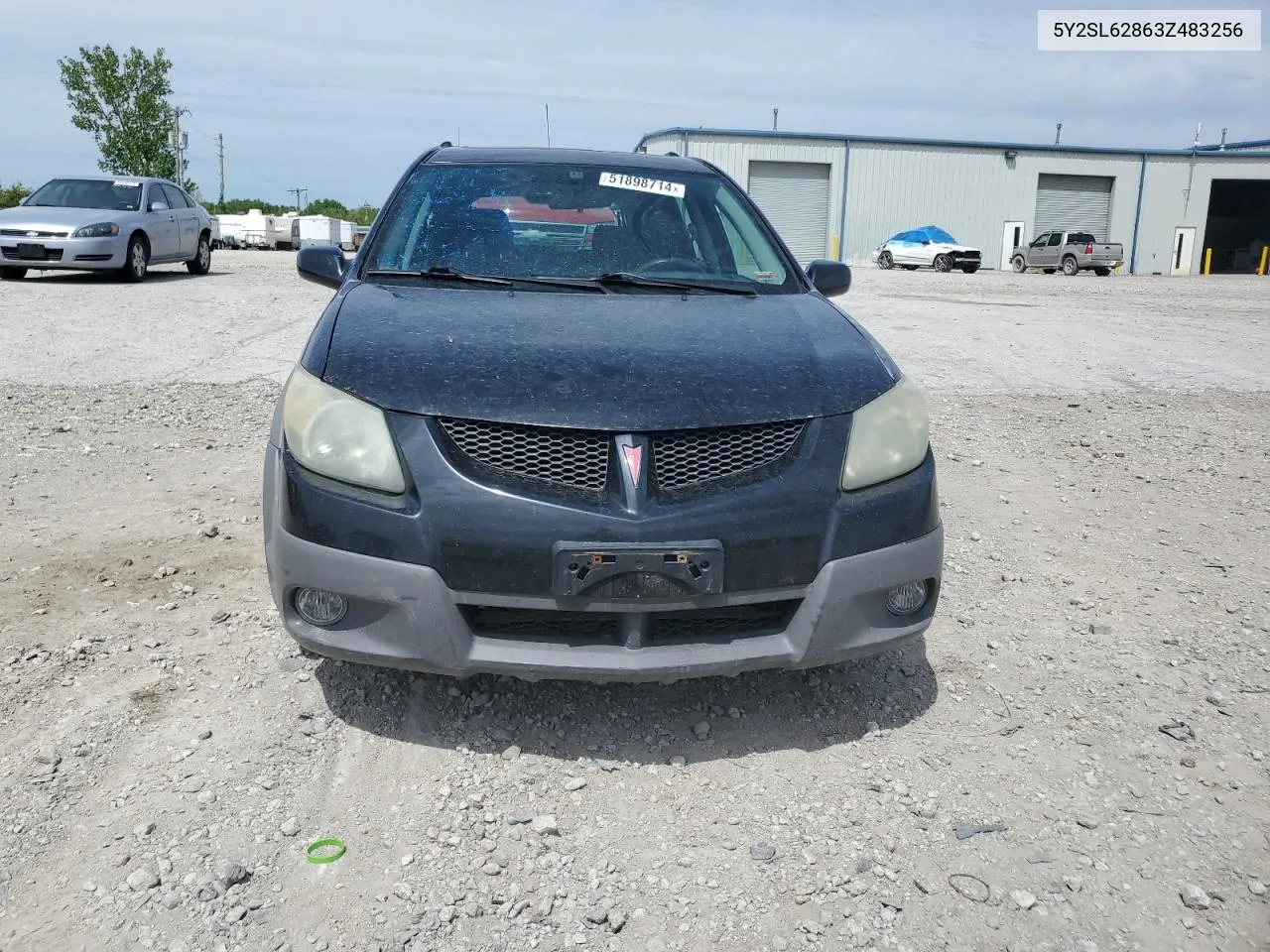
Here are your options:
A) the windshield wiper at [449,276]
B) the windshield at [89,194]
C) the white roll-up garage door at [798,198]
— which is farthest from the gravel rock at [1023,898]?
the white roll-up garage door at [798,198]

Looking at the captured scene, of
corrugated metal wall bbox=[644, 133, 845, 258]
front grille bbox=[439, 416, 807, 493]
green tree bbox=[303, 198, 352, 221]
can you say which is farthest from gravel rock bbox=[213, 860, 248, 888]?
green tree bbox=[303, 198, 352, 221]

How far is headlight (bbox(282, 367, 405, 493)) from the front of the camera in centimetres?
260

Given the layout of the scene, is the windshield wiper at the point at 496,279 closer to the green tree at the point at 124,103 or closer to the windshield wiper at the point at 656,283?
the windshield wiper at the point at 656,283

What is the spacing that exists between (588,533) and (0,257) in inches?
578

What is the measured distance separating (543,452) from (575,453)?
78 mm

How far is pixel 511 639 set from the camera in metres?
2.65

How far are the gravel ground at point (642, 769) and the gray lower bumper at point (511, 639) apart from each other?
33 centimetres

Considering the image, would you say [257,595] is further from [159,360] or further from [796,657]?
[159,360]

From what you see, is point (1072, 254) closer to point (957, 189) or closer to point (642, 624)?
point (957, 189)

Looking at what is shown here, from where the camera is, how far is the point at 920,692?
331cm

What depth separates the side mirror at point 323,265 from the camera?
12.9ft

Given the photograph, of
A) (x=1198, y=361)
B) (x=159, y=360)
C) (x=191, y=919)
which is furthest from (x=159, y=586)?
(x=1198, y=361)

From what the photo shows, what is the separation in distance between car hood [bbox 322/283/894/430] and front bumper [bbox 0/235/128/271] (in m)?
12.8

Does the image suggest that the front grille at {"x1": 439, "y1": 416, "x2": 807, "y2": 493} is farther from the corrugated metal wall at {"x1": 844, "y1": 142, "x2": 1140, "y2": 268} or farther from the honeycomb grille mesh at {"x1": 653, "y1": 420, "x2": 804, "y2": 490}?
the corrugated metal wall at {"x1": 844, "y1": 142, "x2": 1140, "y2": 268}
